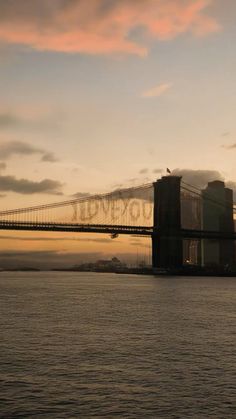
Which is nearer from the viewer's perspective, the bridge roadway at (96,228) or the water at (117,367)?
the water at (117,367)

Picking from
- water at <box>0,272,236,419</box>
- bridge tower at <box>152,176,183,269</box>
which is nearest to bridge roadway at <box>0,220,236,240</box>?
bridge tower at <box>152,176,183,269</box>

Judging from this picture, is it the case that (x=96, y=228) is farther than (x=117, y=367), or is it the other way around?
(x=96, y=228)

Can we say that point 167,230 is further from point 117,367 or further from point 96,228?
point 117,367

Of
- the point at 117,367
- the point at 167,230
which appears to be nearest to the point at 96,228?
the point at 167,230

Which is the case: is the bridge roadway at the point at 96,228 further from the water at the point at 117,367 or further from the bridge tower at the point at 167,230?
the water at the point at 117,367

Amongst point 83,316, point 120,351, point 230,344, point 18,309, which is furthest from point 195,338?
point 18,309

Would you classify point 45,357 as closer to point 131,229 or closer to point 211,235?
point 131,229

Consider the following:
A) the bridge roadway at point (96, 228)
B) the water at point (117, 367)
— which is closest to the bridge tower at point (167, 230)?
the bridge roadway at point (96, 228)

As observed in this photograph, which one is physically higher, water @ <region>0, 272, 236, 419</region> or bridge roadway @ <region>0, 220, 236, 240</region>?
bridge roadway @ <region>0, 220, 236, 240</region>

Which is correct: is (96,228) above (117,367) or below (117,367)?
above

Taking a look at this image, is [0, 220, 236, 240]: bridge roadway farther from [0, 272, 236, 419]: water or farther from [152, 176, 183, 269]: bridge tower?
[0, 272, 236, 419]: water

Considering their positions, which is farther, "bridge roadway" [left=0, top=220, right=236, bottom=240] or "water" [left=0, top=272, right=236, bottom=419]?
"bridge roadway" [left=0, top=220, right=236, bottom=240]
